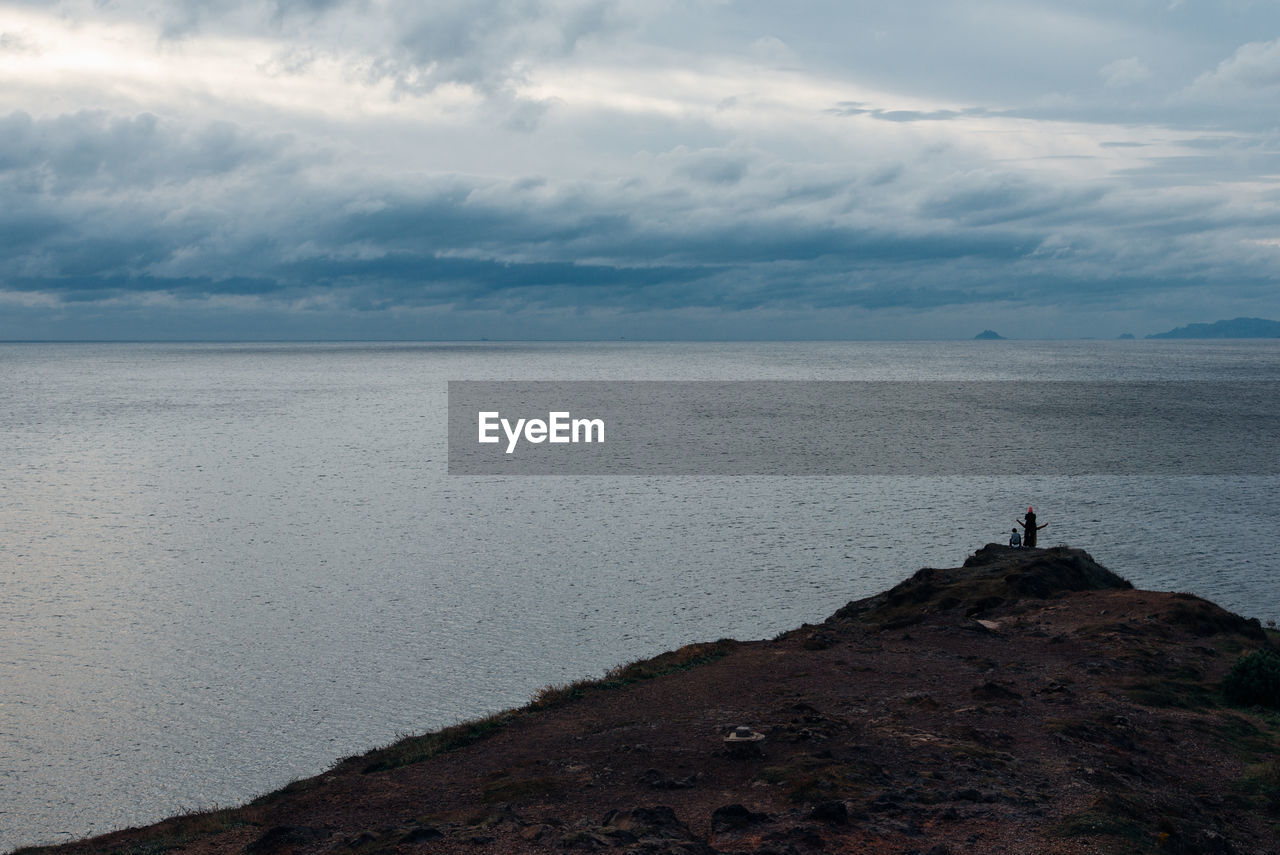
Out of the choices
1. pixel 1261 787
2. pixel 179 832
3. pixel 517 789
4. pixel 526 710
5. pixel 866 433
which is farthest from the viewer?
pixel 866 433

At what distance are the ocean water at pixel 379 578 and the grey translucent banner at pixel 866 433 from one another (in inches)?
250

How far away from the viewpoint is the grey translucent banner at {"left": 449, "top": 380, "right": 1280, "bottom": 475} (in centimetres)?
8319

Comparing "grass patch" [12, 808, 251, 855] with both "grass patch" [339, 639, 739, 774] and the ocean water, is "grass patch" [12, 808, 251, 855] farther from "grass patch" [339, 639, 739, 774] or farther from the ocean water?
"grass patch" [339, 639, 739, 774]

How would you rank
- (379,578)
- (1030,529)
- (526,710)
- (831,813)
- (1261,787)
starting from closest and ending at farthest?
(831,813) → (1261,787) → (526,710) → (1030,529) → (379,578)

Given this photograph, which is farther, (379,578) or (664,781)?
(379,578)

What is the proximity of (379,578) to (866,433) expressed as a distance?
7421 cm

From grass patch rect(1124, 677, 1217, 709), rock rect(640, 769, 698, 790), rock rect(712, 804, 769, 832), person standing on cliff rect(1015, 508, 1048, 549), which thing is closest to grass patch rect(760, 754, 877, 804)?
rock rect(712, 804, 769, 832)

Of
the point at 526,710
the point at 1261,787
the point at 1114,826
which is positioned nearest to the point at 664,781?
the point at 1114,826

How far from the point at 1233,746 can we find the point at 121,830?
25332mm

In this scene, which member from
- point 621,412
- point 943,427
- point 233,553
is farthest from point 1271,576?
point 621,412

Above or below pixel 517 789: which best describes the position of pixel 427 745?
below

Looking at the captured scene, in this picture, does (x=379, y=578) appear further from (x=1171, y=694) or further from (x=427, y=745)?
(x=1171, y=694)

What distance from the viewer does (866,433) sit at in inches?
4328

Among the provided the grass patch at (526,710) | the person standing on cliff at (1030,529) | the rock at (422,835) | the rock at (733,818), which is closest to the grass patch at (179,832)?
the grass patch at (526,710)
